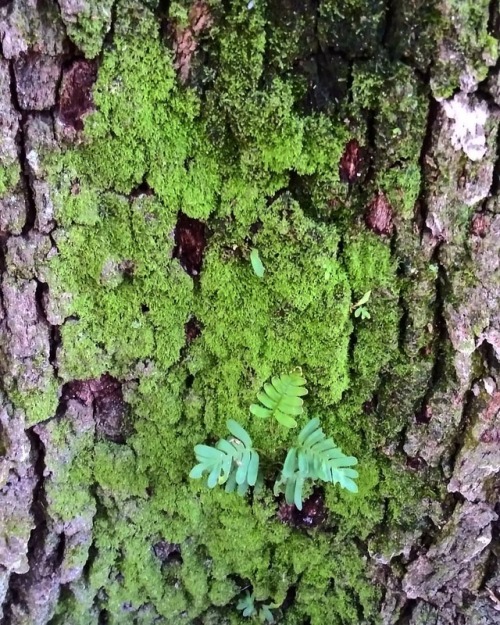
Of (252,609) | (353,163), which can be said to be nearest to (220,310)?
(353,163)

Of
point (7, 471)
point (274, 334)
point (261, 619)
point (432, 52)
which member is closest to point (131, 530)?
point (7, 471)

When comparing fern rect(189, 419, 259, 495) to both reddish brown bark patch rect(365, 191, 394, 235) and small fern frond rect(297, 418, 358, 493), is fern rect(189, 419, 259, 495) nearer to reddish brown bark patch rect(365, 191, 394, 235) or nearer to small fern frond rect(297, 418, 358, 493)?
small fern frond rect(297, 418, 358, 493)

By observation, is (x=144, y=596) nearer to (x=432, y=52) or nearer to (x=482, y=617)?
(x=482, y=617)

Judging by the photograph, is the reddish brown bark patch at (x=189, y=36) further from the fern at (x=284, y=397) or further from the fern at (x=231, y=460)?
the fern at (x=231, y=460)

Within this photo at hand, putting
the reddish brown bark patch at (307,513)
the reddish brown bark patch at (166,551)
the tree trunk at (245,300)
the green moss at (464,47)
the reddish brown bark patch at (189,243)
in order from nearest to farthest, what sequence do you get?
the green moss at (464,47) → the tree trunk at (245,300) → the reddish brown bark patch at (189,243) → the reddish brown bark patch at (307,513) → the reddish brown bark patch at (166,551)

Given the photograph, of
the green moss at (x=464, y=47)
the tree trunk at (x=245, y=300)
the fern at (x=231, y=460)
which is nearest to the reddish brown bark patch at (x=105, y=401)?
the tree trunk at (x=245, y=300)

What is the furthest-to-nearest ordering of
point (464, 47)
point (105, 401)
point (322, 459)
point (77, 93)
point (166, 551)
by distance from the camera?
point (166, 551) < point (105, 401) < point (322, 459) < point (77, 93) < point (464, 47)

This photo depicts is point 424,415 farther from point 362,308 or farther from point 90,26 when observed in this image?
point 90,26
